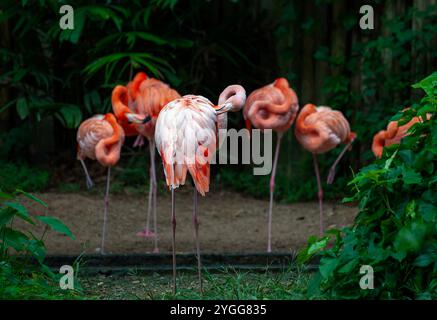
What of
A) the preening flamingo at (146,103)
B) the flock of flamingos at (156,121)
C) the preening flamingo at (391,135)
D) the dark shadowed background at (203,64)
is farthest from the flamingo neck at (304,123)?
the dark shadowed background at (203,64)

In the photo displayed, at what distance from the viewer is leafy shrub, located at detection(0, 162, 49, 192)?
758 centimetres

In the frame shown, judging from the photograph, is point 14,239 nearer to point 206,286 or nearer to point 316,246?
point 206,286

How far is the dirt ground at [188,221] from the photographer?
5.93 meters

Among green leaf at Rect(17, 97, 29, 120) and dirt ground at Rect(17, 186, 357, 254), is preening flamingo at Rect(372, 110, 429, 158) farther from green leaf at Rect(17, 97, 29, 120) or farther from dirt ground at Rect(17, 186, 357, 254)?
green leaf at Rect(17, 97, 29, 120)

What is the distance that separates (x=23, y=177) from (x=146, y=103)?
7.80ft

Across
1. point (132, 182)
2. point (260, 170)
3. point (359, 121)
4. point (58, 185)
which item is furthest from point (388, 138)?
point (58, 185)

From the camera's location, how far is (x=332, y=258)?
3.81 meters

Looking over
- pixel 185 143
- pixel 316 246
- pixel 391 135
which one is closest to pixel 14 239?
pixel 185 143

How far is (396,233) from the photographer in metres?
3.74

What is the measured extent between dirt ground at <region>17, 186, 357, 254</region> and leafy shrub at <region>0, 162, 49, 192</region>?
325 mm

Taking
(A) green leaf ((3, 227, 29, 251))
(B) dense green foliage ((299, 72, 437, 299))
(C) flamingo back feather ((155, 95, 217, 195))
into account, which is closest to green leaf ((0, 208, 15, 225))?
(A) green leaf ((3, 227, 29, 251))

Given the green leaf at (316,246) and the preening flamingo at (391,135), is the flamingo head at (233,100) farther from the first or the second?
the preening flamingo at (391,135)

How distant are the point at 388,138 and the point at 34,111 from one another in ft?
11.9

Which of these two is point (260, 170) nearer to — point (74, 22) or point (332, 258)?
point (74, 22)
